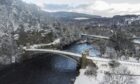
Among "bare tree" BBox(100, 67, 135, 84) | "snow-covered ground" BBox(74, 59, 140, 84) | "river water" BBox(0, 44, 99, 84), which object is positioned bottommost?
"river water" BBox(0, 44, 99, 84)

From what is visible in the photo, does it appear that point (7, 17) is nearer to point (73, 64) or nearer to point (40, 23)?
point (40, 23)

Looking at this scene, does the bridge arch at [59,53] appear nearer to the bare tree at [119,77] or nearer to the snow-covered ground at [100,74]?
the snow-covered ground at [100,74]

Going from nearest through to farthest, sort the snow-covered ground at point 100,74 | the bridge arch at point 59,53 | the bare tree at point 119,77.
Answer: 1. the bare tree at point 119,77
2. the snow-covered ground at point 100,74
3. the bridge arch at point 59,53

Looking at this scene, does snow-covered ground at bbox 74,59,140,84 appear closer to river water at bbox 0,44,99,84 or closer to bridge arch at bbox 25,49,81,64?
river water at bbox 0,44,99,84

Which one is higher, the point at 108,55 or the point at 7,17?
the point at 7,17

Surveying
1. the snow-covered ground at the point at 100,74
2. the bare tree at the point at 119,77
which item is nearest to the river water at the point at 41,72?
the snow-covered ground at the point at 100,74

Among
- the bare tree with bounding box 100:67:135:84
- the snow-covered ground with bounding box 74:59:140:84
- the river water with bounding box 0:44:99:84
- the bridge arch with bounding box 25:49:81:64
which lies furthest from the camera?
the bridge arch with bounding box 25:49:81:64

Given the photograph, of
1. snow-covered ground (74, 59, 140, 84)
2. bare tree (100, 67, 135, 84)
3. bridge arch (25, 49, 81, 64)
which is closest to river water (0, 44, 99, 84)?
bridge arch (25, 49, 81, 64)

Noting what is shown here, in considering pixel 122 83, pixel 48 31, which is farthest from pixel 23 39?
pixel 122 83

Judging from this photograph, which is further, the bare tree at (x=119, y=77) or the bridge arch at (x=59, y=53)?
the bridge arch at (x=59, y=53)
